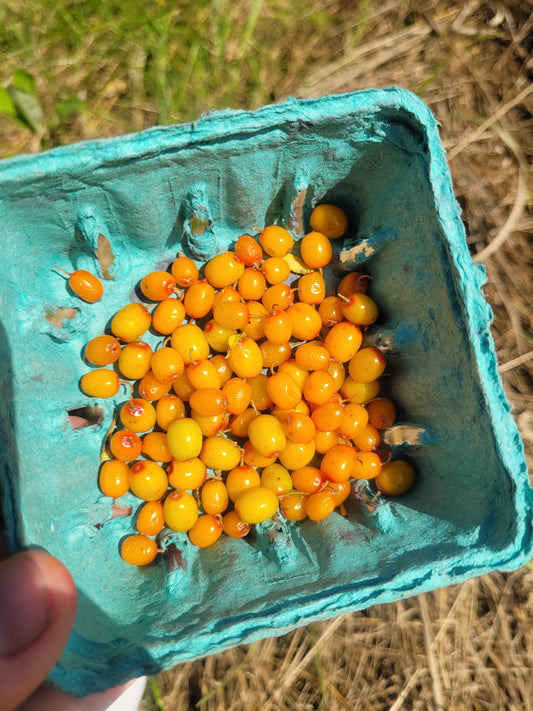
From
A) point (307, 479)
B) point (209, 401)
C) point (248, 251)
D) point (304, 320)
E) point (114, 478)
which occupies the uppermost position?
point (248, 251)

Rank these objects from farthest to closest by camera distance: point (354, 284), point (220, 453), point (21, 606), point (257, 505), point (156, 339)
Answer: point (156, 339)
point (354, 284)
point (220, 453)
point (257, 505)
point (21, 606)

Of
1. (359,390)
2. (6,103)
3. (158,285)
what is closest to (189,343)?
(158,285)

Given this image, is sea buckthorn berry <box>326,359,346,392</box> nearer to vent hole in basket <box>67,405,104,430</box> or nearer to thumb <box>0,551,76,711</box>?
vent hole in basket <box>67,405,104,430</box>

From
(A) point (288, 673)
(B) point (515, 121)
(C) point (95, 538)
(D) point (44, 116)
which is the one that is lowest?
(A) point (288, 673)

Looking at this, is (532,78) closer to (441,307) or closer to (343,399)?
(441,307)

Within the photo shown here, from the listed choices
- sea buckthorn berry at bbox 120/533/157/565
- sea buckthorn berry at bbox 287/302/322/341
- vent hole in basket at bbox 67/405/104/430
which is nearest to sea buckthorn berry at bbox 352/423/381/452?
sea buckthorn berry at bbox 287/302/322/341

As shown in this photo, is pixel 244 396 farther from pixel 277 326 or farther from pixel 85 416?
pixel 85 416

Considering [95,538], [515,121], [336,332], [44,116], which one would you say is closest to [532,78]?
[515,121]
